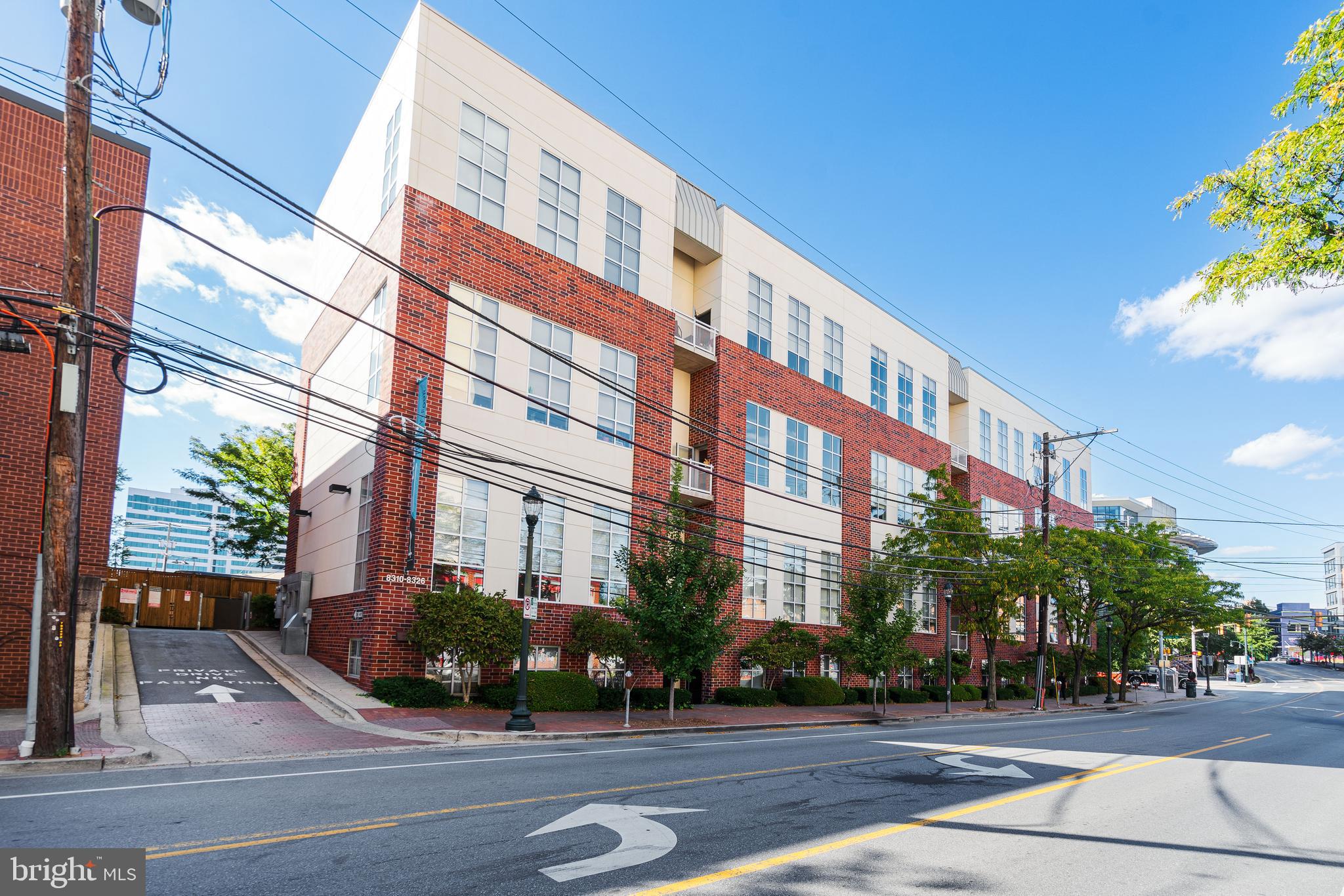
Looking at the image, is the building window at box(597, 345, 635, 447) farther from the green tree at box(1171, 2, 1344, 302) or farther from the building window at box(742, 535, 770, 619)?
the green tree at box(1171, 2, 1344, 302)

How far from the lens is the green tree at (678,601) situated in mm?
20078

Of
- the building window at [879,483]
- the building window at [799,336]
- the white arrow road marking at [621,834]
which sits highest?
the building window at [799,336]

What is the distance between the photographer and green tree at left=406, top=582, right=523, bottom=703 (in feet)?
60.3

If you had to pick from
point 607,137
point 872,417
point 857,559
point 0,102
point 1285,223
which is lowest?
point 857,559

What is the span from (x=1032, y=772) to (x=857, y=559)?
21693 millimetres

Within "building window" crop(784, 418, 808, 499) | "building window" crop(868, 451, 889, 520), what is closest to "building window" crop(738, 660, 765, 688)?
"building window" crop(784, 418, 808, 499)

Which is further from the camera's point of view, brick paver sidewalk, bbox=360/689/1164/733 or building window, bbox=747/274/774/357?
building window, bbox=747/274/774/357

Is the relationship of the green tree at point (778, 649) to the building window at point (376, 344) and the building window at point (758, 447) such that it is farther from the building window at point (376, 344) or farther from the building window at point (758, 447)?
the building window at point (376, 344)

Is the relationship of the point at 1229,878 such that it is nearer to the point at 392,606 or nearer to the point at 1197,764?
the point at 1197,764

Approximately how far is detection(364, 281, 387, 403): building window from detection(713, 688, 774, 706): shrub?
1394 centimetres

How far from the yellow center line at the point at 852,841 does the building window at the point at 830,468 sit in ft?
69.0

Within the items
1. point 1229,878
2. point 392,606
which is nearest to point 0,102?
point 392,606

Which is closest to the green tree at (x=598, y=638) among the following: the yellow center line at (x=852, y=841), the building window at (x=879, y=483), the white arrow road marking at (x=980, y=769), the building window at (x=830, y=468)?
the white arrow road marking at (x=980, y=769)

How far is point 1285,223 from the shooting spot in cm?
869
